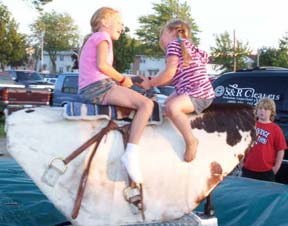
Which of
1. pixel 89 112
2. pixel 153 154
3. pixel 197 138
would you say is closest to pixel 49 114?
pixel 89 112

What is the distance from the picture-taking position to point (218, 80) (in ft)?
27.5

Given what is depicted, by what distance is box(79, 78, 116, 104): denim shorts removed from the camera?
3.88 meters

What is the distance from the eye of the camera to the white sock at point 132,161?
146 inches

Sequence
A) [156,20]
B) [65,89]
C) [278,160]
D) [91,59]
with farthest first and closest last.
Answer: [156,20] < [65,89] < [278,160] < [91,59]

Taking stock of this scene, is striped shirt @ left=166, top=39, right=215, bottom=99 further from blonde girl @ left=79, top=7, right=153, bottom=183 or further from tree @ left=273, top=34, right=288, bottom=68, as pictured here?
tree @ left=273, top=34, right=288, bottom=68

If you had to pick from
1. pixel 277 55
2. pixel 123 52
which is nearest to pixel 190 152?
pixel 123 52

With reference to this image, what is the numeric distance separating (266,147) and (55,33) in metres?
96.2

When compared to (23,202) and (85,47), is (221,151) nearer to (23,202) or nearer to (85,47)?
(85,47)

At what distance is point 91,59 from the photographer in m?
3.87

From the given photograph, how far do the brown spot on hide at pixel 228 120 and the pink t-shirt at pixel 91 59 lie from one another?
2.57 feet

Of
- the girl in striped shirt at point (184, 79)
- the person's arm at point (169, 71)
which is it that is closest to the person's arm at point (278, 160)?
the girl in striped shirt at point (184, 79)

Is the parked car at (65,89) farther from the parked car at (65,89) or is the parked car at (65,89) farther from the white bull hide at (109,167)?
the white bull hide at (109,167)

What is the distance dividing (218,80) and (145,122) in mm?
4732

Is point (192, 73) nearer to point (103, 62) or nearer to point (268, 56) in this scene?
point (103, 62)
